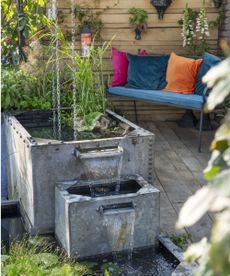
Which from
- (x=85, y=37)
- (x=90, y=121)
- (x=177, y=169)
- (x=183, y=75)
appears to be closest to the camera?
(x=90, y=121)

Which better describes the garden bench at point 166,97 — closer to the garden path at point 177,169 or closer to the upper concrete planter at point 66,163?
the garden path at point 177,169

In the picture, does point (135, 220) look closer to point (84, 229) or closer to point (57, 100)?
point (84, 229)

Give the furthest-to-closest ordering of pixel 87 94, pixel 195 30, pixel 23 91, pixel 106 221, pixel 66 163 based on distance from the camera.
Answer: pixel 195 30 → pixel 23 91 → pixel 87 94 → pixel 66 163 → pixel 106 221

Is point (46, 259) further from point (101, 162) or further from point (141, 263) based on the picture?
point (101, 162)

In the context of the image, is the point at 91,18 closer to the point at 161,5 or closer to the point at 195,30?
the point at 161,5

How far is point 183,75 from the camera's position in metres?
5.38

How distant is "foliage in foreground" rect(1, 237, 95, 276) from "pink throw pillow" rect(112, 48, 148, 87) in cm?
294

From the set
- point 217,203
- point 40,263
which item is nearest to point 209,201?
point 217,203

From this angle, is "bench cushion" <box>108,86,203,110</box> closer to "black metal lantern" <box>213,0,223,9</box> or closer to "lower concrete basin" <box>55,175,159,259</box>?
"black metal lantern" <box>213,0,223,9</box>

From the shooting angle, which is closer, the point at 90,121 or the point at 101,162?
the point at 101,162

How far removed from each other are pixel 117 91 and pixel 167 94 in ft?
1.83

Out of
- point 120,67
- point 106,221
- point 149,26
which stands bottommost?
point 106,221

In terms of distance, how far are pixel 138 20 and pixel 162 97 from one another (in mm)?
1042

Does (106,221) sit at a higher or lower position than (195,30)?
lower
